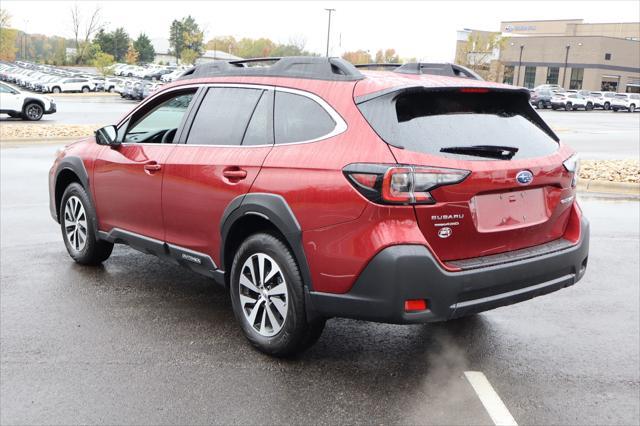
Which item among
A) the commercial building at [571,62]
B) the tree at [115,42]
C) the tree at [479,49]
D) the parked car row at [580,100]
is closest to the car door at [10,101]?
the parked car row at [580,100]

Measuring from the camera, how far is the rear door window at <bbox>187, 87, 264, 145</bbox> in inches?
178

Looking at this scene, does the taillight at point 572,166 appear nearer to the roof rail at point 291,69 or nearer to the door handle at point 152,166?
the roof rail at point 291,69

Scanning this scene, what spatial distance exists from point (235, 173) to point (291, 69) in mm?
763

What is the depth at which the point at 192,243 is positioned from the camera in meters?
4.80

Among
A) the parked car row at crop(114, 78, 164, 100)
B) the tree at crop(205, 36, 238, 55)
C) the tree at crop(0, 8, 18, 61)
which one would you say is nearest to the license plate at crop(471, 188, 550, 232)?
the parked car row at crop(114, 78, 164, 100)

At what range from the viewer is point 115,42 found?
115m

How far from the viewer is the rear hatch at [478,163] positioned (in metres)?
3.62

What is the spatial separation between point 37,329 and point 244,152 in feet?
6.37

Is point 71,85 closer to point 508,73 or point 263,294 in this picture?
point 263,294

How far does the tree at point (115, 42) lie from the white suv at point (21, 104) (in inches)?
3491

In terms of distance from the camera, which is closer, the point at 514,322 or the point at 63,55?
the point at 514,322

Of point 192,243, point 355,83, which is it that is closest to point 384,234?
point 355,83

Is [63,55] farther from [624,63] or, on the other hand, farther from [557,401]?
[557,401]

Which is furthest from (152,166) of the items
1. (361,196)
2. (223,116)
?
(361,196)
